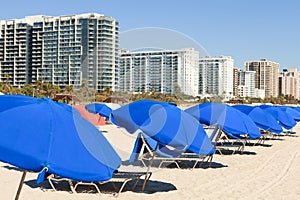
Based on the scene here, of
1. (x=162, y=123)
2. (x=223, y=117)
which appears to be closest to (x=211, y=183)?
(x=162, y=123)

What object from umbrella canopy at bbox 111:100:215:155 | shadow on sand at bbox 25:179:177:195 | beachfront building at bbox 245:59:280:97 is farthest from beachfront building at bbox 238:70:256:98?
shadow on sand at bbox 25:179:177:195

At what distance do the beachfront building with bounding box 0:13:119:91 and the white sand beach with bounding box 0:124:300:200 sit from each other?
277 feet

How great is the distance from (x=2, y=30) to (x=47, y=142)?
11281cm

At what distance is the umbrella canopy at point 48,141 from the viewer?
15.0ft

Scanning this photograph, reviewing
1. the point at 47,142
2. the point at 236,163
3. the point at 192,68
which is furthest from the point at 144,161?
the point at 47,142

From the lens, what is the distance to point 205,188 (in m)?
8.91

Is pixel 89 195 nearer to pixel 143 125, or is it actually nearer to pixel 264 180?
pixel 143 125

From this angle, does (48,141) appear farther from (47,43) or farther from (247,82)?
(247,82)

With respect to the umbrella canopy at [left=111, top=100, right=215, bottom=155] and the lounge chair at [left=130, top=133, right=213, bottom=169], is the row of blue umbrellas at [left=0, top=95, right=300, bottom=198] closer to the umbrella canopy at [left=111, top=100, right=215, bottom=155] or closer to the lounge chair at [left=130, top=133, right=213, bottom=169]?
the umbrella canopy at [left=111, top=100, right=215, bottom=155]

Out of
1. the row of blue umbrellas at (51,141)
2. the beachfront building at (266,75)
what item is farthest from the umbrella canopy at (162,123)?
the beachfront building at (266,75)

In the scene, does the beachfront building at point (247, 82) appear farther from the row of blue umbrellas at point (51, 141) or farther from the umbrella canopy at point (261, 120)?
the row of blue umbrellas at point (51, 141)

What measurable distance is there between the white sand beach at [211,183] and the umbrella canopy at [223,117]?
2.97ft

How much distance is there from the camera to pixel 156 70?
13.7 meters

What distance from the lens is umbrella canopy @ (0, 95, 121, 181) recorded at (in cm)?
456
